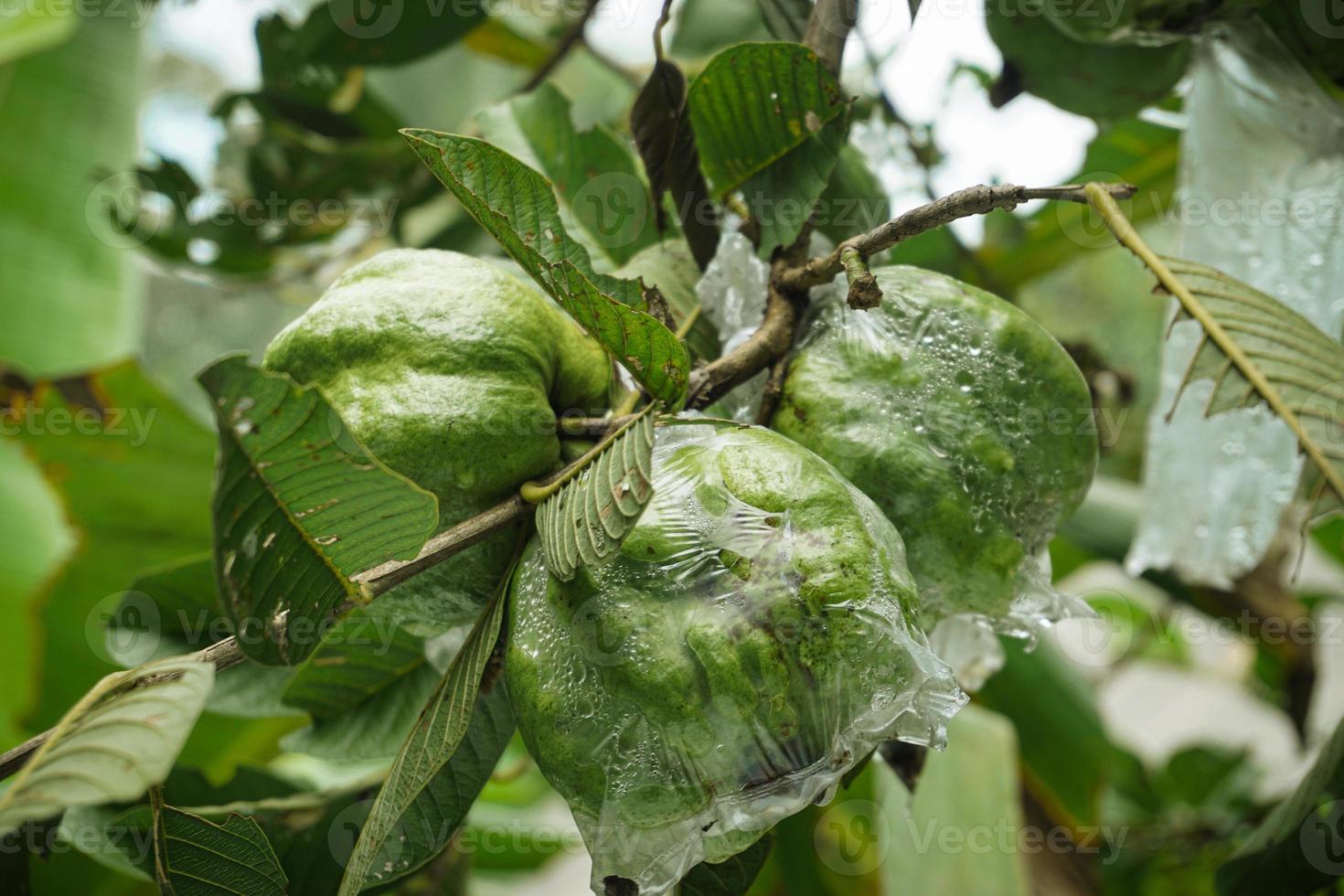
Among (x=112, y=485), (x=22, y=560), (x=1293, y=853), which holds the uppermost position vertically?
(x=1293, y=853)

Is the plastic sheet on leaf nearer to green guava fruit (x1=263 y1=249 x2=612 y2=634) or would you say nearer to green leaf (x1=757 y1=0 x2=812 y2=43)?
green leaf (x1=757 y1=0 x2=812 y2=43)

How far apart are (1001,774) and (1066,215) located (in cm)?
91

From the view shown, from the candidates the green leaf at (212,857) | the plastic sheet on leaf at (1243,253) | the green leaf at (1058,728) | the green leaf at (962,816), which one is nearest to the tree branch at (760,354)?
the green leaf at (212,857)

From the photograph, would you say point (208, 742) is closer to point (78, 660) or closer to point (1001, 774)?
point (78, 660)

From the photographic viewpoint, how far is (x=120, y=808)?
0.93 m

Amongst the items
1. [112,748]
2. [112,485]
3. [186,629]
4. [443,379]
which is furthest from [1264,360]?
[112,485]

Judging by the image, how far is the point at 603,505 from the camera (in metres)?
0.56

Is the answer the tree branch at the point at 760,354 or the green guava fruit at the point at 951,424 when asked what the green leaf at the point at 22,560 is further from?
the green guava fruit at the point at 951,424

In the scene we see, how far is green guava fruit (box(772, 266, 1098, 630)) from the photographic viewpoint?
2.26 feet

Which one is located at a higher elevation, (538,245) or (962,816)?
(538,245)

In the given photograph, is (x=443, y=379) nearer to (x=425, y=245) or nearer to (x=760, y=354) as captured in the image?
(x=760, y=354)

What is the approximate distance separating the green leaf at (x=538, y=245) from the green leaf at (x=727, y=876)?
1.09 feet

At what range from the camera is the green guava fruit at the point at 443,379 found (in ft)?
2.15

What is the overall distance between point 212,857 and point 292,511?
0.25 m
